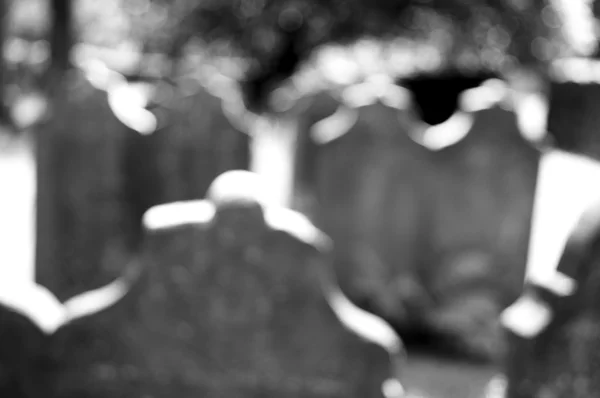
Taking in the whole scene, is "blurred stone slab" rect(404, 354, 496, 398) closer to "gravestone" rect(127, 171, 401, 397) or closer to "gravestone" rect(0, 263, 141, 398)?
"gravestone" rect(127, 171, 401, 397)

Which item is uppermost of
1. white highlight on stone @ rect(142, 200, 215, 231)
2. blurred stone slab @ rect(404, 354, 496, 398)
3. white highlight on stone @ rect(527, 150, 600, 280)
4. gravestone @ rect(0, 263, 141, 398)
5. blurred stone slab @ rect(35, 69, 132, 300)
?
white highlight on stone @ rect(142, 200, 215, 231)

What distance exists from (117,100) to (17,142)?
18.1 ft

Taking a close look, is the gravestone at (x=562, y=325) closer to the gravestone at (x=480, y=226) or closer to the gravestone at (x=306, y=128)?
the gravestone at (x=480, y=226)

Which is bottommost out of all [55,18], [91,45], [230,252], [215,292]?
[91,45]

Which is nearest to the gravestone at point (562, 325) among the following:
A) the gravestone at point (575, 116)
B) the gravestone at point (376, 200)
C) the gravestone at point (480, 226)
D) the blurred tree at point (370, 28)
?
the gravestone at point (480, 226)

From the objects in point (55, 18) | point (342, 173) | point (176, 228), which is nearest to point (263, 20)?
point (55, 18)

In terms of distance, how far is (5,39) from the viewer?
30.1 ft

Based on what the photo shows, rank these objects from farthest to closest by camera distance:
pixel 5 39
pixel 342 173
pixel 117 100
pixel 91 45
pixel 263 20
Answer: pixel 91 45 → pixel 263 20 → pixel 5 39 → pixel 342 173 → pixel 117 100

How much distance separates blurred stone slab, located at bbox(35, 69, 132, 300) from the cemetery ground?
0.65 feet

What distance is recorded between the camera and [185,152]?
4.02 m

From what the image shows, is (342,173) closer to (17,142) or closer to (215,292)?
(215,292)

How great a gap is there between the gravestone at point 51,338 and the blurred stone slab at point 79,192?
1.82 metres

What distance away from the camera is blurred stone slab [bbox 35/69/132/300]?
12.3 feet

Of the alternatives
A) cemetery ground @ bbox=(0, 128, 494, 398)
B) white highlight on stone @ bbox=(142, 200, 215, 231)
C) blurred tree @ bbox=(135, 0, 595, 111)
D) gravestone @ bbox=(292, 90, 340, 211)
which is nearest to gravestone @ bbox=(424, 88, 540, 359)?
cemetery ground @ bbox=(0, 128, 494, 398)
